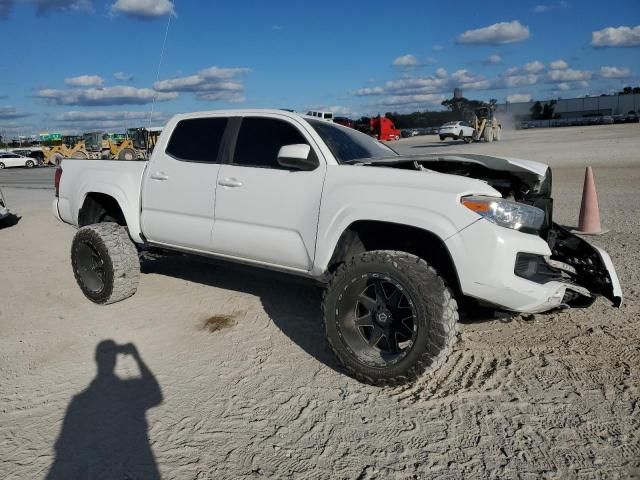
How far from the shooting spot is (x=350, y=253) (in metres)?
4.11

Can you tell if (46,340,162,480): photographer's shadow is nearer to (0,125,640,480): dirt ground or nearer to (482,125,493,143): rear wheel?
(0,125,640,480): dirt ground

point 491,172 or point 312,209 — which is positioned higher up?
point 491,172

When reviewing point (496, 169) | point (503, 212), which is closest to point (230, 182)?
point (496, 169)

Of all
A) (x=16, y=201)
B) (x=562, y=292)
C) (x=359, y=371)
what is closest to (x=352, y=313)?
(x=359, y=371)

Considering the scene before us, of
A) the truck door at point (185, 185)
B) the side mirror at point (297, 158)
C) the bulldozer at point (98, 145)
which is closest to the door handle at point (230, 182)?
the truck door at point (185, 185)

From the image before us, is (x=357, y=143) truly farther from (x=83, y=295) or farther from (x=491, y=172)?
(x=83, y=295)

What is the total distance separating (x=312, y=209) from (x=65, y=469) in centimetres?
227

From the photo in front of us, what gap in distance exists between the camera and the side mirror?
388 cm

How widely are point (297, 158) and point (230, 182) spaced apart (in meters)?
0.84

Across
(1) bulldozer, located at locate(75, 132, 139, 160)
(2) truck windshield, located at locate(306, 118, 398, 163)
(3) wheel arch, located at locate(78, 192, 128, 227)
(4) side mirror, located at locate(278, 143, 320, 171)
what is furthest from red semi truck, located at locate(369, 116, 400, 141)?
(4) side mirror, located at locate(278, 143, 320, 171)

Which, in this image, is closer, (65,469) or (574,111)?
(65,469)

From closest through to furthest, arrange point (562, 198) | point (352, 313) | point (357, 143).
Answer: point (352, 313), point (357, 143), point (562, 198)

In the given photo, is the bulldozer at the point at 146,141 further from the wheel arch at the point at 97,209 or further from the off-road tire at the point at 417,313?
the off-road tire at the point at 417,313

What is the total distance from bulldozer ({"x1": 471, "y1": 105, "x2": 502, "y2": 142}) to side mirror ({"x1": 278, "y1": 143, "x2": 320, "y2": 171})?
36970 millimetres
